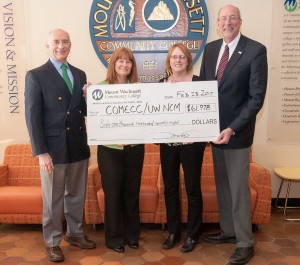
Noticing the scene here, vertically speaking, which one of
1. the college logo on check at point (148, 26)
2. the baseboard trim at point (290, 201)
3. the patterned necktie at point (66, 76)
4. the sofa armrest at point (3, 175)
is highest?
the college logo on check at point (148, 26)

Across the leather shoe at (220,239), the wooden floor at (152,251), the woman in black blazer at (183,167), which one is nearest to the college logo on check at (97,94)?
the woman in black blazer at (183,167)

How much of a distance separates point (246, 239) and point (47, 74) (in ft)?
6.39

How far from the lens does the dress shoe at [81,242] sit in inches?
107

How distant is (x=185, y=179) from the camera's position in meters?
2.54

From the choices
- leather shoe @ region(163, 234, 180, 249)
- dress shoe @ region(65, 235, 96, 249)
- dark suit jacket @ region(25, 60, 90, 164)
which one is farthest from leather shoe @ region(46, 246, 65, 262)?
leather shoe @ region(163, 234, 180, 249)

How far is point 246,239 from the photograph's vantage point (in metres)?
2.49

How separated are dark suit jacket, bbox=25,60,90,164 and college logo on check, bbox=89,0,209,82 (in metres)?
1.14

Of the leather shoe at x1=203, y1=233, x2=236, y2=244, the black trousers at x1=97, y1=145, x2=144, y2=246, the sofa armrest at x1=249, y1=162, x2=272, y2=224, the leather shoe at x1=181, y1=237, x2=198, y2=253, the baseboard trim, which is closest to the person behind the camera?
the black trousers at x1=97, y1=145, x2=144, y2=246

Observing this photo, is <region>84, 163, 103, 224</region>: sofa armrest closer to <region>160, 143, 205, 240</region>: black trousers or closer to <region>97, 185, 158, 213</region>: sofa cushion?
<region>97, 185, 158, 213</region>: sofa cushion

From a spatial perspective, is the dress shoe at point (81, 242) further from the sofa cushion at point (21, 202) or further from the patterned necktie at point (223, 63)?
the patterned necktie at point (223, 63)

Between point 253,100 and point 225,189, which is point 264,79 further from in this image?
point 225,189

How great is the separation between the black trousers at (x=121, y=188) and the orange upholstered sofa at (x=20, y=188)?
77cm

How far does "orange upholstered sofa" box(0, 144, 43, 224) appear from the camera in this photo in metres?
2.93

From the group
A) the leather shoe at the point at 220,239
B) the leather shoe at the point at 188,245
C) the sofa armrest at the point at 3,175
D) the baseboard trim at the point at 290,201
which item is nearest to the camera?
the leather shoe at the point at 188,245
